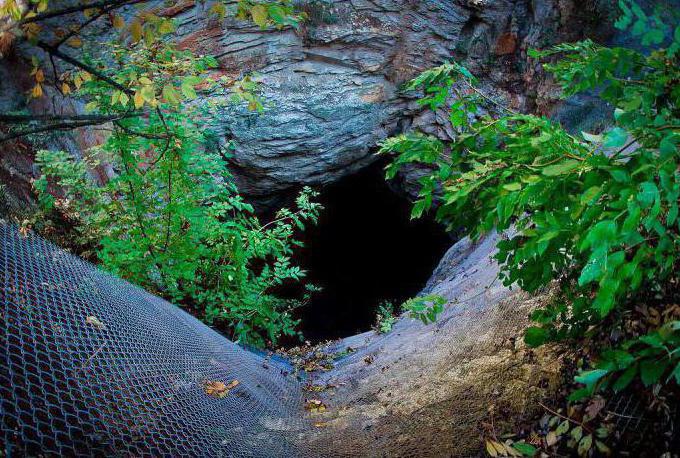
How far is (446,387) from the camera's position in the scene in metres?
2.32

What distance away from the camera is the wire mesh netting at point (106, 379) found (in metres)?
1.37

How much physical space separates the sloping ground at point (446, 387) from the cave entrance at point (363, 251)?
894 cm

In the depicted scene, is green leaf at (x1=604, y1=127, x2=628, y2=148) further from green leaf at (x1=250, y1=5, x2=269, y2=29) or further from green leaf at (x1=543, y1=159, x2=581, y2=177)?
green leaf at (x1=250, y1=5, x2=269, y2=29)

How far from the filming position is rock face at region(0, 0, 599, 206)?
9.01 metres

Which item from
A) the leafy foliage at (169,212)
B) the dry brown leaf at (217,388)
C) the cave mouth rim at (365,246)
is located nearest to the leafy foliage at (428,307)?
the dry brown leaf at (217,388)

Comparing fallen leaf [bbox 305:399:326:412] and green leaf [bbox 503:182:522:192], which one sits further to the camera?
fallen leaf [bbox 305:399:326:412]

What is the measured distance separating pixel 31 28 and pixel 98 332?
137cm

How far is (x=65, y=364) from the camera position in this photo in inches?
64.9

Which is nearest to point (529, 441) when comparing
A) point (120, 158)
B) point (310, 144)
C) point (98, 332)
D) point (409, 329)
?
point (98, 332)

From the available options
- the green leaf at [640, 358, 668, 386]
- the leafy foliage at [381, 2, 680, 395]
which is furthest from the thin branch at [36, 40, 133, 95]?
the green leaf at [640, 358, 668, 386]

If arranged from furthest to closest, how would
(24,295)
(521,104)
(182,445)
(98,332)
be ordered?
(521,104) → (98,332) → (24,295) → (182,445)

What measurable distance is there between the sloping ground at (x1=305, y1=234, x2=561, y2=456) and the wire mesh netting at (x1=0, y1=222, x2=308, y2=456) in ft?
1.16

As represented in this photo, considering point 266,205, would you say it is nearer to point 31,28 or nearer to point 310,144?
point 310,144

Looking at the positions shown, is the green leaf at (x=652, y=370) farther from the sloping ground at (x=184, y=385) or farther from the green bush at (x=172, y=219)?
the green bush at (x=172, y=219)
